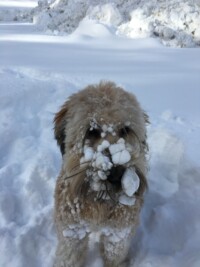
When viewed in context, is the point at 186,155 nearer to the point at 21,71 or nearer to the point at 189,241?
the point at 189,241

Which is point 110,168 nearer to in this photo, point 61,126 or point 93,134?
point 93,134

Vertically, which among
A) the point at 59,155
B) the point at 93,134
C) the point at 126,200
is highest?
the point at 93,134

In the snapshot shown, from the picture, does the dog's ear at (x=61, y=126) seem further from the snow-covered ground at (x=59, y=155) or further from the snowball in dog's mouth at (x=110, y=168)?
the snow-covered ground at (x=59, y=155)

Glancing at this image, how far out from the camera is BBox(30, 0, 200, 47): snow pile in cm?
963

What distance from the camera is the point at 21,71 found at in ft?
22.5

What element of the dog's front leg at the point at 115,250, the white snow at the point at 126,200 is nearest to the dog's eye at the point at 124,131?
the white snow at the point at 126,200

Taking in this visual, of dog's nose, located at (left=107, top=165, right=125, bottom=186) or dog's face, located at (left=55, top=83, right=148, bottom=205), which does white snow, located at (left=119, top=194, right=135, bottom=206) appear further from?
dog's nose, located at (left=107, top=165, right=125, bottom=186)

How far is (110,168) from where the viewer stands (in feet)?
7.70

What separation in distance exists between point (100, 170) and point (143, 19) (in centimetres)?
841

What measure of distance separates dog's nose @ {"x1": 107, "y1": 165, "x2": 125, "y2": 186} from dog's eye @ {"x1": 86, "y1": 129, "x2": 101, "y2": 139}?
25 cm

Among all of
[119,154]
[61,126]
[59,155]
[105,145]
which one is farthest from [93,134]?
[59,155]

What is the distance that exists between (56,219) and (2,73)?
389 centimetres

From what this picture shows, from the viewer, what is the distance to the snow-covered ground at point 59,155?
333 centimetres

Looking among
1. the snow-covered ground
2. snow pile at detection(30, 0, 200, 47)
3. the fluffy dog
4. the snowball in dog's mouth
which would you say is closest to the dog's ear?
the fluffy dog
